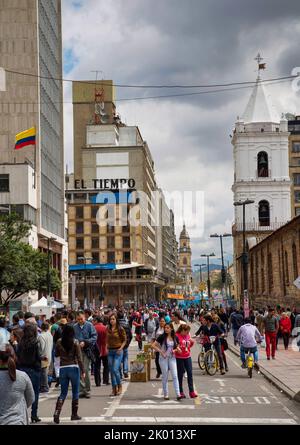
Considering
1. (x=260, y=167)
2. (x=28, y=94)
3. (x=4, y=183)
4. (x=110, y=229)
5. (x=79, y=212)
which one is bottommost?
(x=4, y=183)

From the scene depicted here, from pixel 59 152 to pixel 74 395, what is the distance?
67.8m

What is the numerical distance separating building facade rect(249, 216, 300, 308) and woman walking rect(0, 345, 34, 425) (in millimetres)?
31215

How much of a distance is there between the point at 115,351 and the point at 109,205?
9885 centimetres

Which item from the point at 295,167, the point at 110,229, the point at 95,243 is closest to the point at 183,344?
the point at 110,229

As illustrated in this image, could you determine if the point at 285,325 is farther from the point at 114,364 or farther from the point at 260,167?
the point at 260,167

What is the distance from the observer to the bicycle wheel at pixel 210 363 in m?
20.8

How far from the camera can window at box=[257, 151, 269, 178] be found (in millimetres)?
75625

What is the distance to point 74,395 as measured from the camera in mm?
12930

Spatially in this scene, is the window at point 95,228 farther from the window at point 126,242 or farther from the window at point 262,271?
the window at point 262,271

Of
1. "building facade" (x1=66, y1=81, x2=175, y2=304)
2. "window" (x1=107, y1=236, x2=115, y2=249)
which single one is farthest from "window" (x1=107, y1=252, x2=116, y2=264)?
"window" (x1=107, y1=236, x2=115, y2=249)

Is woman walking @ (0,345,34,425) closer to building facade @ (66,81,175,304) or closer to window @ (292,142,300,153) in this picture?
building facade @ (66,81,175,304)

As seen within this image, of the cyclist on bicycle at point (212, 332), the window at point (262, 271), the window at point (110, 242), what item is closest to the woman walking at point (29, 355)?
the cyclist on bicycle at point (212, 332)

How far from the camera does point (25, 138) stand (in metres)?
63.4
